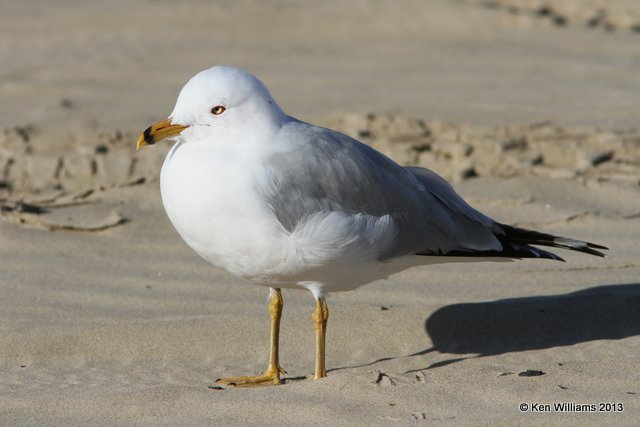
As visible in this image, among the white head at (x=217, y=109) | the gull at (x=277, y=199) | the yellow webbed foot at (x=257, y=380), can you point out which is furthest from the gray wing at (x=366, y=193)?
the yellow webbed foot at (x=257, y=380)

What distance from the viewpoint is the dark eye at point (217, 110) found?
4.22 m

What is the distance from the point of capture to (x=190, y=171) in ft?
13.4

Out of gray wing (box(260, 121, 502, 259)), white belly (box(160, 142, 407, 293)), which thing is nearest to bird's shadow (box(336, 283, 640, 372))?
gray wing (box(260, 121, 502, 259))

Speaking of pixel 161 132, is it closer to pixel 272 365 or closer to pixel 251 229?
pixel 251 229

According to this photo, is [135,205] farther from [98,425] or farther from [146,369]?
[98,425]

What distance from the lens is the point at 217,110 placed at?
4.23 m

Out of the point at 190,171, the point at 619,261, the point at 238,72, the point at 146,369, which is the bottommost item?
the point at 146,369

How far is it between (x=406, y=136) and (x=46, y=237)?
8.79ft

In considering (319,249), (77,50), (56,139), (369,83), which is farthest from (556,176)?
(77,50)

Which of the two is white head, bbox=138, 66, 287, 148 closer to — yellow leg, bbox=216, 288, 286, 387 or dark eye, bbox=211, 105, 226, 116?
dark eye, bbox=211, 105, 226, 116

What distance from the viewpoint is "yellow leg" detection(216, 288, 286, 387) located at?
4379 millimetres

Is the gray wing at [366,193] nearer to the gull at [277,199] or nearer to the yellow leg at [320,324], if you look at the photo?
the gull at [277,199]

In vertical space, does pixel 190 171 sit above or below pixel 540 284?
above

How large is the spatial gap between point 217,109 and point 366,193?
68 centimetres
